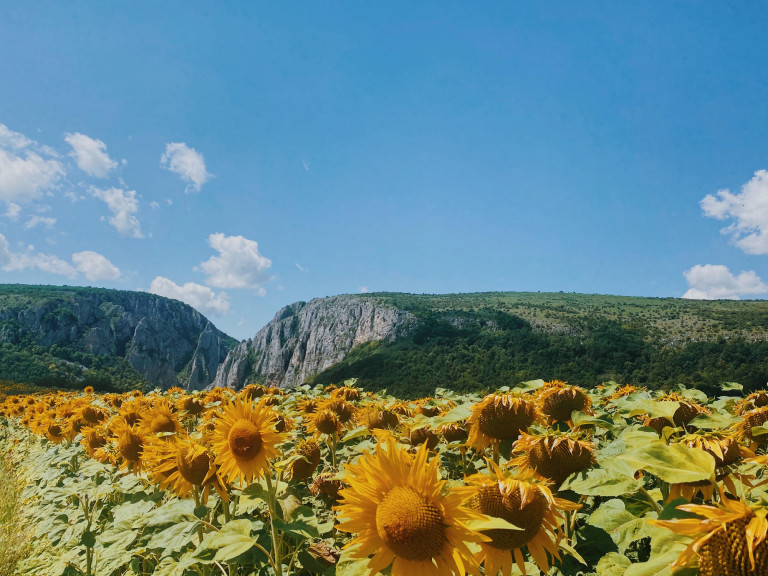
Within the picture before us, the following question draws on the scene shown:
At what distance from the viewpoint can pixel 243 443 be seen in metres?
2.80

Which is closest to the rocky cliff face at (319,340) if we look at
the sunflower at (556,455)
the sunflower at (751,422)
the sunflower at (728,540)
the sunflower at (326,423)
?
the sunflower at (326,423)

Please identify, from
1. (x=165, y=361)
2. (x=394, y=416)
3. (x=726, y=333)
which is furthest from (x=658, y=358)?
(x=165, y=361)

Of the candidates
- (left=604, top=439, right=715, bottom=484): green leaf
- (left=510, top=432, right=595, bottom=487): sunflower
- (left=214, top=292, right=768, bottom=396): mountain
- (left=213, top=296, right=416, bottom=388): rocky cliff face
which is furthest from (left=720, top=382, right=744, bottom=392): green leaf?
(left=213, top=296, right=416, bottom=388): rocky cliff face

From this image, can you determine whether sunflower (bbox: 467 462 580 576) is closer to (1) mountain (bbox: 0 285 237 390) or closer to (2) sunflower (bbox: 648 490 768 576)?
(2) sunflower (bbox: 648 490 768 576)

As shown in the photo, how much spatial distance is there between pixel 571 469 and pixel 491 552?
2.23ft

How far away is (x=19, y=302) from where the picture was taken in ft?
511

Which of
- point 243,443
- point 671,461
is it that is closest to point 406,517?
point 671,461

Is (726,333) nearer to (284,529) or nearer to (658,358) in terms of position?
(658,358)

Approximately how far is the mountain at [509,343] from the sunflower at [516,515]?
202 feet

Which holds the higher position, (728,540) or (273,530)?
(728,540)

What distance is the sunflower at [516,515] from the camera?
1.62 metres

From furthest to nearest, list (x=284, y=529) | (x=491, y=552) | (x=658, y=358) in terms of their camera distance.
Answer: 1. (x=658, y=358)
2. (x=284, y=529)
3. (x=491, y=552)

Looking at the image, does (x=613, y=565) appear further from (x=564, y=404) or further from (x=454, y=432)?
(x=454, y=432)

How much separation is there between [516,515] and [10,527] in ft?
24.9
